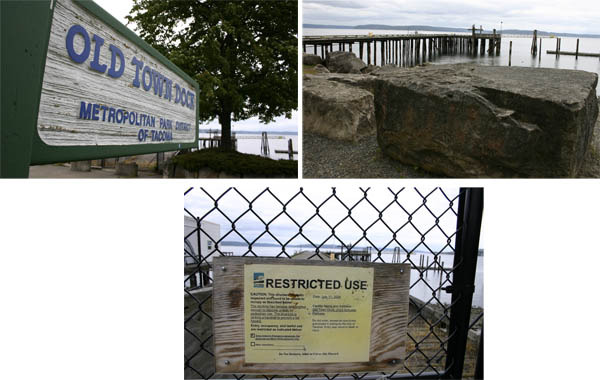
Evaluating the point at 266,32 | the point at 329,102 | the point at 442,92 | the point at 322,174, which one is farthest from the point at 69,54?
the point at 266,32

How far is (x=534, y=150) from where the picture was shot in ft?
13.3

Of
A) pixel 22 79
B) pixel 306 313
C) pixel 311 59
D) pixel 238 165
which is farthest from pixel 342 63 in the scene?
pixel 22 79

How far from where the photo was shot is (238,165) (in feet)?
24.5

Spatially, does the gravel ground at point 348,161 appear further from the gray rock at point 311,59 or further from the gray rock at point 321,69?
the gray rock at point 311,59

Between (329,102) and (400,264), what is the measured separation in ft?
17.0

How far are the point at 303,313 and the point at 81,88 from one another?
815 mm

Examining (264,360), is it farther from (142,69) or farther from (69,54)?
(142,69)

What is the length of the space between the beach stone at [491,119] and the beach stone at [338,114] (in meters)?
1.12

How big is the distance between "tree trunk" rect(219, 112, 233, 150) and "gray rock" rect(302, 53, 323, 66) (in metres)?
1.99

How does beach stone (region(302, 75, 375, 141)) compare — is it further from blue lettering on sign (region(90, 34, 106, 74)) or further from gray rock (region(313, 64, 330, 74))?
blue lettering on sign (region(90, 34, 106, 74))

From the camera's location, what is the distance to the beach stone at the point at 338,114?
20.0 feet

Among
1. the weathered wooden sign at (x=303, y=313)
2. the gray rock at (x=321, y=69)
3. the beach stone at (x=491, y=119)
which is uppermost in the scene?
the gray rock at (x=321, y=69)

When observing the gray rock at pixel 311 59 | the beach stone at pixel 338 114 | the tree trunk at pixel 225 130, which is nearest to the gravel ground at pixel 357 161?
the beach stone at pixel 338 114

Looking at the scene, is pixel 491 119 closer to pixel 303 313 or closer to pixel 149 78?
pixel 149 78
